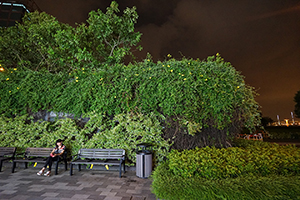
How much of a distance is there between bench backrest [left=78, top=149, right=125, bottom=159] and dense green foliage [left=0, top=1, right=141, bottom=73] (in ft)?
13.5

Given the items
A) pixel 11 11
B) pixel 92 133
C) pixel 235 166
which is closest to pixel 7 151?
pixel 92 133

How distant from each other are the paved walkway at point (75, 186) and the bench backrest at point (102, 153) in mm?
562

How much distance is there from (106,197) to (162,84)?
12.5 feet

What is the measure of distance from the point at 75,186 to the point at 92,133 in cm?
274

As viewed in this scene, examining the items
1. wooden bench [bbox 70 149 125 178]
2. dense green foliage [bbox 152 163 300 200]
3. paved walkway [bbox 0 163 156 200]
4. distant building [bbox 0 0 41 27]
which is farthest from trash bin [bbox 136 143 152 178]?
distant building [bbox 0 0 41 27]

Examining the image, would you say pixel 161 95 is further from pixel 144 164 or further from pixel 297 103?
pixel 297 103

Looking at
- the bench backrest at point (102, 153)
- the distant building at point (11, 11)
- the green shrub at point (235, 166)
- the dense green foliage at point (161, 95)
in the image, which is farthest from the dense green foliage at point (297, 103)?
the distant building at point (11, 11)

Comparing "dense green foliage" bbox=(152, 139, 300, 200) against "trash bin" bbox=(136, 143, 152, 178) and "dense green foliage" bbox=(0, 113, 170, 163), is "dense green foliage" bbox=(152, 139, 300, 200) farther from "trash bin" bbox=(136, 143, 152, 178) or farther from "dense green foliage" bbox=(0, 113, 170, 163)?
"dense green foliage" bbox=(0, 113, 170, 163)

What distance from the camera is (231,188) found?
3.40 m

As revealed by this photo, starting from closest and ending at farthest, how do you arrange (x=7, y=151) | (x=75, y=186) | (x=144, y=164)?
Result: (x=75, y=186) → (x=144, y=164) → (x=7, y=151)

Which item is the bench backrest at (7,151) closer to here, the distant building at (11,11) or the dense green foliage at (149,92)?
the dense green foliage at (149,92)

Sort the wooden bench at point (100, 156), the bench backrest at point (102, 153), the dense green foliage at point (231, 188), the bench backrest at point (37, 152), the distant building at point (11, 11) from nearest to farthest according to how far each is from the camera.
Result: 1. the dense green foliage at point (231, 188)
2. the wooden bench at point (100, 156)
3. the bench backrest at point (102, 153)
4. the bench backrest at point (37, 152)
5. the distant building at point (11, 11)

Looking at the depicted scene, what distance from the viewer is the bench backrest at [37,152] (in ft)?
22.3

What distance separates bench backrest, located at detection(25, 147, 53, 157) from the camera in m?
6.79
